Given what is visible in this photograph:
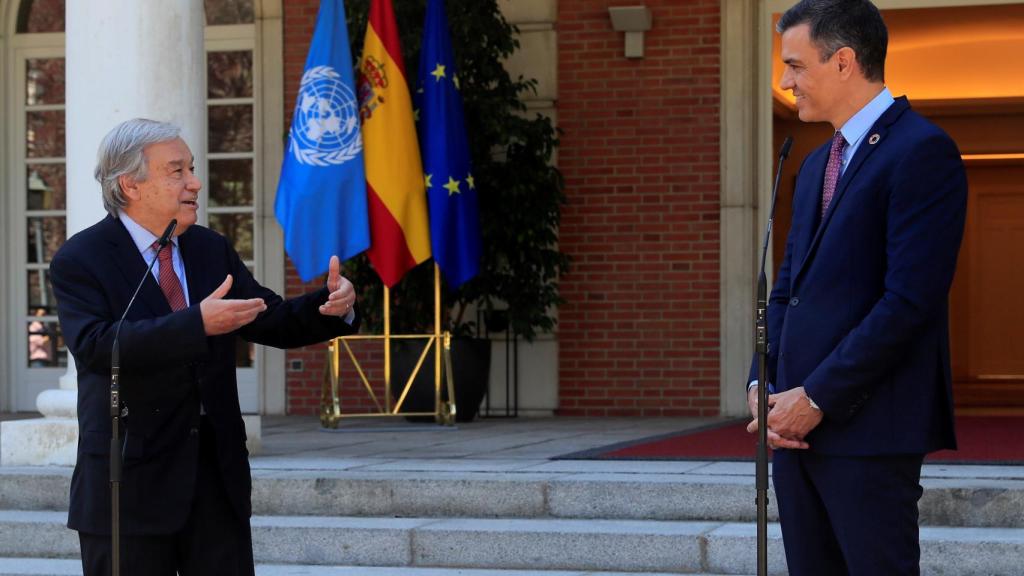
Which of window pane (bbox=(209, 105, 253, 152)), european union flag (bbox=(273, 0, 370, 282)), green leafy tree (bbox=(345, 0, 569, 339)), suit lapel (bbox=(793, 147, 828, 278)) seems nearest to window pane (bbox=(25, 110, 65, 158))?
window pane (bbox=(209, 105, 253, 152))

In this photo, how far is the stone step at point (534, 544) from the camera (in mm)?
5113

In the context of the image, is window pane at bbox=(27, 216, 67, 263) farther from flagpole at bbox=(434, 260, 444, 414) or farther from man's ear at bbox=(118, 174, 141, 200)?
man's ear at bbox=(118, 174, 141, 200)

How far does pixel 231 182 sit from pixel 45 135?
4.47 feet

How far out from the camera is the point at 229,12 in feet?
32.9

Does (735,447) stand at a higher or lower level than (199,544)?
lower

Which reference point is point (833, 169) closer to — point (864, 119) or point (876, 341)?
point (864, 119)

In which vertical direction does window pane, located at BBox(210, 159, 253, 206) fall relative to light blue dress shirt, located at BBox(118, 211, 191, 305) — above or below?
above

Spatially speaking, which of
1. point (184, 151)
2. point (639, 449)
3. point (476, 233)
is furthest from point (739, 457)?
point (184, 151)

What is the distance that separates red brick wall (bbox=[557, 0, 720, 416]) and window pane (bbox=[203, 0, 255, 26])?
210cm

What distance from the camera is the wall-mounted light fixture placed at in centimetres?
915

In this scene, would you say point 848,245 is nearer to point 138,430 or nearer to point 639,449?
point 138,430

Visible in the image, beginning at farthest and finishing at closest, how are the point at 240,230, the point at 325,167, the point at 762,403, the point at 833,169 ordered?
the point at 240,230 → the point at 325,167 → the point at 833,169 → the point at 762,403

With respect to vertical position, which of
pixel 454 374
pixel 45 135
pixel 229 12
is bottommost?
pixel 454 374

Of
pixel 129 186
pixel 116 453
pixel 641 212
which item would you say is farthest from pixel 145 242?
pixel 641 212
